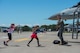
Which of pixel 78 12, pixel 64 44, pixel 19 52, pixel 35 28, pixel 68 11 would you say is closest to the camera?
pixel 19 52

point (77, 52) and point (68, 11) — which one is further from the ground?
point (68, 11)

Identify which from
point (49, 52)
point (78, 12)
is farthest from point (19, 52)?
point (78, 12)

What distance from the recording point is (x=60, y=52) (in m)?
12.0

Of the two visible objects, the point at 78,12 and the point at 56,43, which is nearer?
the point at 56,43

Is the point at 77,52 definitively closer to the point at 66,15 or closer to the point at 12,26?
the point at 12,26

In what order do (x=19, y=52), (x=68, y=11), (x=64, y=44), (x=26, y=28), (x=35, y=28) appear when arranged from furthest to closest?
(x=26, y=28)
(x=68, y=11)
(x=64, y=44)
(x=35, y=28)
(x=19, y=52)

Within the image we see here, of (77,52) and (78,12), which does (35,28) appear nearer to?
(77,52)

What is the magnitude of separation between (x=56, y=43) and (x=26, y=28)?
65.6 meters

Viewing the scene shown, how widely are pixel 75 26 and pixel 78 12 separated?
1.10 metres

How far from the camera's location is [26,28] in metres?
81.9

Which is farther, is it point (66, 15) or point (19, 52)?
point (66, 15)

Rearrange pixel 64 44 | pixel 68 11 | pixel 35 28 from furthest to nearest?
1. pixel 68 11
2. pixel 64 44
3. pixel 35 28

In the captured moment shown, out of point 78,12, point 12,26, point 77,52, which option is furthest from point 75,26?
point 77,52

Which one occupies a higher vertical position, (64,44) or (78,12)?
(78,12)
